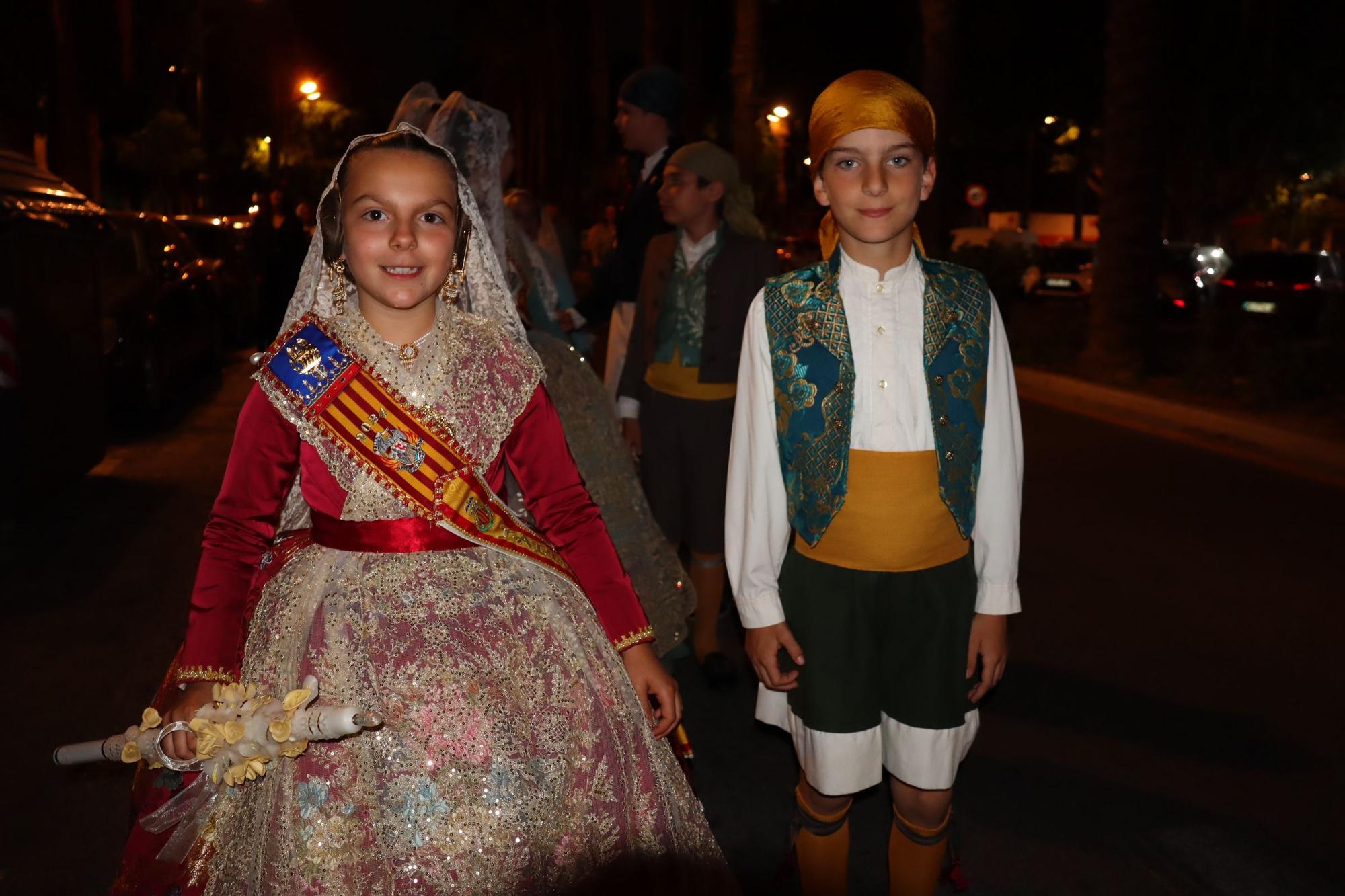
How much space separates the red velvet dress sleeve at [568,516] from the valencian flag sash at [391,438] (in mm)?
101

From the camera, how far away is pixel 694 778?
468 cm

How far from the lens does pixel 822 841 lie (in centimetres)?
334

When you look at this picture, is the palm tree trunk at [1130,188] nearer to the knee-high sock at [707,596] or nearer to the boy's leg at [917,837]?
the knee-high sock at [707,596]

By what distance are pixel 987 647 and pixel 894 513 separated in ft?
1.32

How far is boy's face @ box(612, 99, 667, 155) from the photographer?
241 inches

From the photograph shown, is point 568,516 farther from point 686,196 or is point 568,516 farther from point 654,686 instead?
point 686,196

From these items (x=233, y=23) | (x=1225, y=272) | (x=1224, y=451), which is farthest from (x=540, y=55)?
(x=1224, y=451)

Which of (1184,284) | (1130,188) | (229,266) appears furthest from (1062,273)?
(229,266)

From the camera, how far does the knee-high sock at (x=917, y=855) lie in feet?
10.7

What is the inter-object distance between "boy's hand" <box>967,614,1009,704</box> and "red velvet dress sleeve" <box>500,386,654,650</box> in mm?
826

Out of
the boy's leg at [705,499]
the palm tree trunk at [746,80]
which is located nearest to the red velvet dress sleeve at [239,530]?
the boy's leg at [705,499]

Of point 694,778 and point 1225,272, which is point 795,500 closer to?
point 694,778

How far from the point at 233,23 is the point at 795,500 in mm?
51442

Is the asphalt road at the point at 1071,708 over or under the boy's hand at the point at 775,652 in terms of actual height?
under
